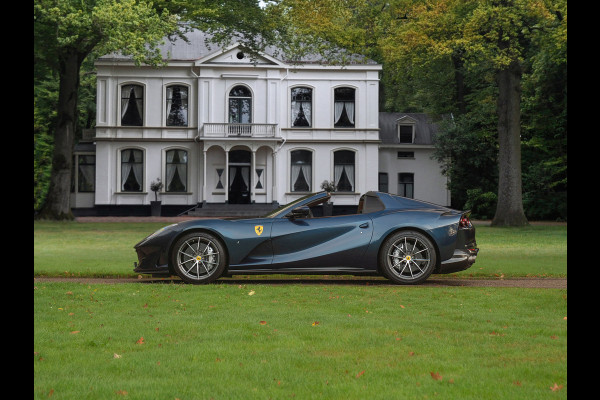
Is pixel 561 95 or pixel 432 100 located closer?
pixel 561 95

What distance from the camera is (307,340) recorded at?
5.51 metres

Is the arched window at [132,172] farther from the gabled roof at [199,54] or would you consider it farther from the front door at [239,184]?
the gabled roof at [199,54]

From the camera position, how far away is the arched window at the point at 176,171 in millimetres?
40594

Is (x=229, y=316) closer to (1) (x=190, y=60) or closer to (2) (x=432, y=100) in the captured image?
(1) (x=190, y=60)

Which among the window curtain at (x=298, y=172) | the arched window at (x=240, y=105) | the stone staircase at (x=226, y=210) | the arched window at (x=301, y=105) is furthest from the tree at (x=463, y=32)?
the stone staircase at (x=226, y=210)

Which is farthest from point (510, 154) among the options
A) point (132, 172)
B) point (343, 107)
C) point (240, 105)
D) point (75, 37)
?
point (132, 172)

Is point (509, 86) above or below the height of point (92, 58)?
below

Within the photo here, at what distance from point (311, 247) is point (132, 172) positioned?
106 ft

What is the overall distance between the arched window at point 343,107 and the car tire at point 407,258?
106 ft

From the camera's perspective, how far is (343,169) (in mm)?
41531

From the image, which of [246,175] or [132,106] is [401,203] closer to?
[246,175]

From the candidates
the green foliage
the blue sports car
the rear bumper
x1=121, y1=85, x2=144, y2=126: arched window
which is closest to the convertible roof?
the blue sports car
